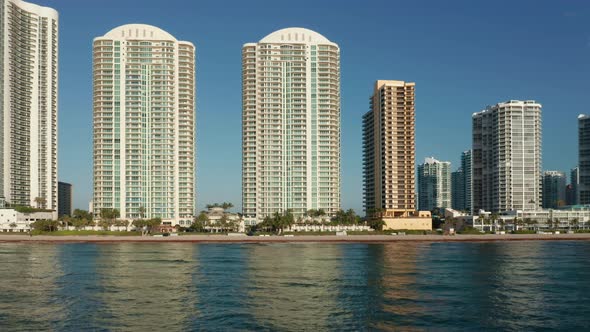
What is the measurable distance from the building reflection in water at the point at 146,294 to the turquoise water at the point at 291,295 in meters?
0.11

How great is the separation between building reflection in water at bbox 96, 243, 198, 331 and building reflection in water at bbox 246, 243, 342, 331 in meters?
7.04

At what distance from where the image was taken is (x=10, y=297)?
6366cm

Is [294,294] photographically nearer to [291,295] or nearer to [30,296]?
[291,295]

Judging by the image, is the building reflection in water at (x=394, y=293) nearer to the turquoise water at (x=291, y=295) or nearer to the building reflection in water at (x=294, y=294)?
the turquoise water at (x=291, y=295)

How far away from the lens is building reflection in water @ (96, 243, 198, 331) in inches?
2030

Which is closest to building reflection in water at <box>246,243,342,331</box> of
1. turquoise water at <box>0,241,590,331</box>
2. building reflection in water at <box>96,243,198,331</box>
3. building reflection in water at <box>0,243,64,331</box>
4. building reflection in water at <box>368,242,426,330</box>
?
turquoise water at <box>0,241,590,331</box>

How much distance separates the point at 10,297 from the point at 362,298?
36636 mm

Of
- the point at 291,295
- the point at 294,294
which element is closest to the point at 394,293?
the point at 294,294

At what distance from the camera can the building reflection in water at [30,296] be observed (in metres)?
51.1

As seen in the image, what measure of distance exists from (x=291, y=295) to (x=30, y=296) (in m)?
27.4

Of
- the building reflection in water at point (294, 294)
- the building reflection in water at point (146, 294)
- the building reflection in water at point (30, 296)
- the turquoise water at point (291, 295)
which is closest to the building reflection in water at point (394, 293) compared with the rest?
the turquoise water at point (291, 295)

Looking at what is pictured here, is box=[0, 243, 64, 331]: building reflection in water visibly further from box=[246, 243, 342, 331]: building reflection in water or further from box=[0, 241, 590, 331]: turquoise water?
box=[246, 243, 342, 331]: building reflection in water

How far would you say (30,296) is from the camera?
64.3 m

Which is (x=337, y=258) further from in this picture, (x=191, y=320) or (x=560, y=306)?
(x=191, y=320)
